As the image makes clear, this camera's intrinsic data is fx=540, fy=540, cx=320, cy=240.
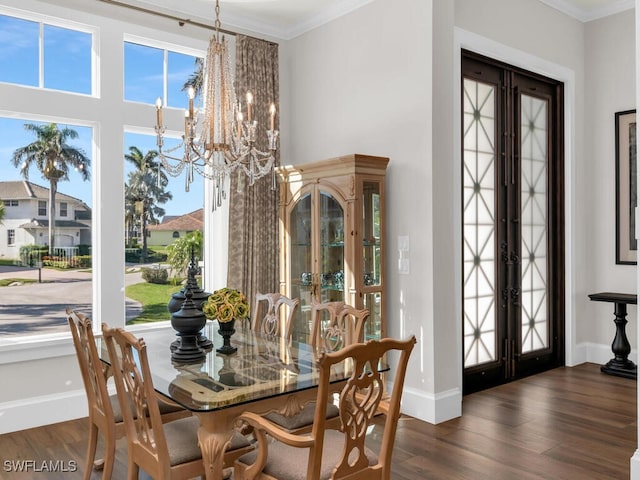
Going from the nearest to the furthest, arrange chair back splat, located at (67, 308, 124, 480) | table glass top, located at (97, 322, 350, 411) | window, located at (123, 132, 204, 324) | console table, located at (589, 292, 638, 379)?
table glass top, located at (97, 322, 350, 411) < chair back splat, located at (67, 308, 124, 480) < window, located at (123, 132, 204, 324) < console table, located at (589, 292, 638, 379)

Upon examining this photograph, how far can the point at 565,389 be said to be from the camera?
4.61 m

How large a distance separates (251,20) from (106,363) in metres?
3.37

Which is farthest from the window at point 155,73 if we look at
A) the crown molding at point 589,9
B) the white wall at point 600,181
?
the white wall at point 600,181

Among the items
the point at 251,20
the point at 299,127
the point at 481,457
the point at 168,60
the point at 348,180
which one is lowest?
the point at 481,457

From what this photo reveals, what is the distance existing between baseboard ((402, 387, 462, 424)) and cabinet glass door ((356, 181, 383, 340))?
0.52 m

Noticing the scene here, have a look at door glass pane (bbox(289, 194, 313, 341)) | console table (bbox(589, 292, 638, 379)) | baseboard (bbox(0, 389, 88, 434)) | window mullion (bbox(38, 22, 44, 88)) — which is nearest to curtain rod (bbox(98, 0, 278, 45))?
window mullion (bbox(38, 22, 44, 88))

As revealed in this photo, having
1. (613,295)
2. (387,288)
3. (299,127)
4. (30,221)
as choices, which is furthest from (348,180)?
(613,295)

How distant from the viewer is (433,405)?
12.6ft

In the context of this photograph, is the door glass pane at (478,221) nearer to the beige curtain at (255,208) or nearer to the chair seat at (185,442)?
the beige curtain at (255,208)

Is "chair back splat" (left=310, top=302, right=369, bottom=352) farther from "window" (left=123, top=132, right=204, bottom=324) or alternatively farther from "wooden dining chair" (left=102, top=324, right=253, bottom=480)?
"window" (left=123, top=132, right=204, bottom=324)

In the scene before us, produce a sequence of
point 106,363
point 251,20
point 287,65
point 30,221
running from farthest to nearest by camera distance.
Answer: point 287,65 → point 251,20 → point 30,221 → point 106,363

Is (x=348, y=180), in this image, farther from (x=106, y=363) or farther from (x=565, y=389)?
(x=565, y=389)

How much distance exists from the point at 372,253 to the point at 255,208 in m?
1.28

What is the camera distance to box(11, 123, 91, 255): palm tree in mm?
3969
